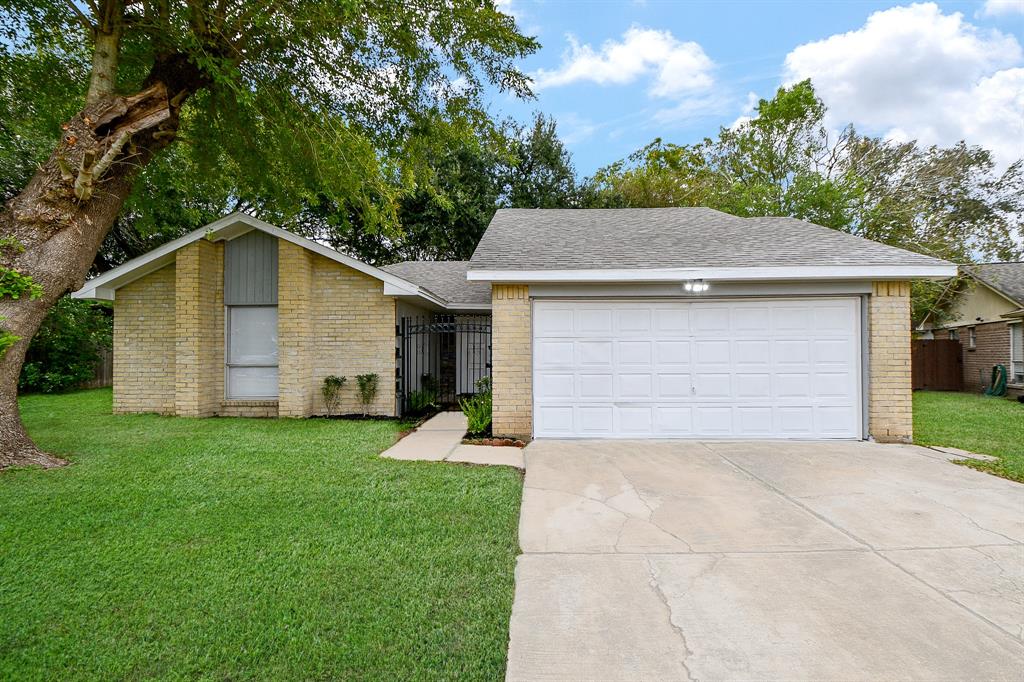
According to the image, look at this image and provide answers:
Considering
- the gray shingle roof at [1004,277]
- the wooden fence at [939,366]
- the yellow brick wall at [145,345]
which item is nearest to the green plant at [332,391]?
the yellow brick wall at [145,345]

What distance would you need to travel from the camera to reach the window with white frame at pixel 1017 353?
1448 centimetres

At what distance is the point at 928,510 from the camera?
4.40m

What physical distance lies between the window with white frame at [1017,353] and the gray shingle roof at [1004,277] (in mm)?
823

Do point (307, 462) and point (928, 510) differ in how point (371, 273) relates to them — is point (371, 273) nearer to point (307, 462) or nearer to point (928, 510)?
point (307, 462)

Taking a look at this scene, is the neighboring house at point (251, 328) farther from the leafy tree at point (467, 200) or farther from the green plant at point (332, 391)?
the leafy tree at point (467, 200)

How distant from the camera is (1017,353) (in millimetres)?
14641

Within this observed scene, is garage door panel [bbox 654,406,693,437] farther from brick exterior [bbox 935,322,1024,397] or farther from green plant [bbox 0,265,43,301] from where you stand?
brick exterior [bbox 935,322,1024,397]

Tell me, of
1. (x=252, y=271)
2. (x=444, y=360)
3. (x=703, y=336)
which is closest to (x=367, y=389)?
(x=252, y=271)

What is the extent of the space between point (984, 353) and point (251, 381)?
73.1 ft

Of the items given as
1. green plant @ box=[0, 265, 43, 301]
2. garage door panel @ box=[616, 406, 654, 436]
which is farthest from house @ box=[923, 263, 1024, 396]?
green plant @ box=[0, 265, 43, 301]

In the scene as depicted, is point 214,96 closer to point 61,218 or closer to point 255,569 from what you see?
point 61,218

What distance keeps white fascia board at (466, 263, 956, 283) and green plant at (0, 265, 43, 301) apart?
17.7ft

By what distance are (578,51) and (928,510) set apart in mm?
15235

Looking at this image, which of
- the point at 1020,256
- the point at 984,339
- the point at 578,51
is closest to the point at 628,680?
the point at 578,51
